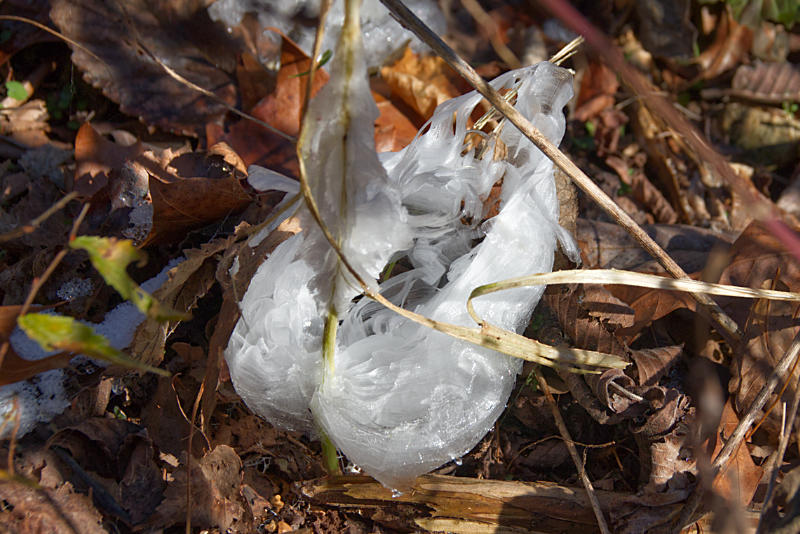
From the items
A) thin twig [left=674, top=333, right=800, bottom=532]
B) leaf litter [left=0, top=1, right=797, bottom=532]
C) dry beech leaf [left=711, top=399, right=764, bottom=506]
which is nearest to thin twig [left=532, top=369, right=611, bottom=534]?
leaf litter [left=0, top=1, right=797, bottom=532]

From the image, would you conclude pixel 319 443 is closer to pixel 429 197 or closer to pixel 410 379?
pixel 410 379

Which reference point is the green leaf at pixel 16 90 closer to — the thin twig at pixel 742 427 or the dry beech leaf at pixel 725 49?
the thin twig at pixel 742 427

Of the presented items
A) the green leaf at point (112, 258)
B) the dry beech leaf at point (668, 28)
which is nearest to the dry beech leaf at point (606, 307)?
the green leaf at point (112, 258)

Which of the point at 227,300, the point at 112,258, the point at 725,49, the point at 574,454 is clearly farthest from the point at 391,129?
the point at 725,49

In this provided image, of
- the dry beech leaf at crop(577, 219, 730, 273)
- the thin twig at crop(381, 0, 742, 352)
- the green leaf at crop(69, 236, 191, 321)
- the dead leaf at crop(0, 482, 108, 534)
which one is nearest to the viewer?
the green leaf at crop(69, 236, 191, 321)

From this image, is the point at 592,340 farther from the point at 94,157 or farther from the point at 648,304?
the point at 94,157

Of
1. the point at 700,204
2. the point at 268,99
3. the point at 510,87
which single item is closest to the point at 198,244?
the point at 268,99

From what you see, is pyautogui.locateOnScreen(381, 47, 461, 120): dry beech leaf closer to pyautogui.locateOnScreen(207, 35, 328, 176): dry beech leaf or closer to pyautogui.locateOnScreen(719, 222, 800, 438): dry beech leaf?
pyautogui.locateOnScreen(207, 35, 328, 176): dry beech leaf
